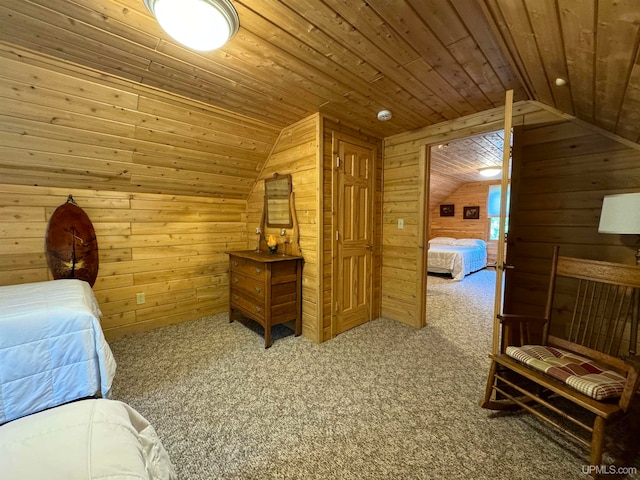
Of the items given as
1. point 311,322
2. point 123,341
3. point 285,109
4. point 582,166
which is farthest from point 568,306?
point 123,341

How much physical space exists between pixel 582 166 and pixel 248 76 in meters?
2.71

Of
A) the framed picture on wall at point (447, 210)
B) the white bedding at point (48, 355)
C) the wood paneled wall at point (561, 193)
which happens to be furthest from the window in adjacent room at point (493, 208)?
the white bedding at point (48, 355)

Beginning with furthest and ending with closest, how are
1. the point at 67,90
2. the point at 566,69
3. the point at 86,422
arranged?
the point at 67,90 < the point at 566,69 < the point at 86,422

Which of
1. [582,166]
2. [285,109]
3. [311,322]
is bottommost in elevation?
[311,322]

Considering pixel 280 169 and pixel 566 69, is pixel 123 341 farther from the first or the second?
pixel 566 69

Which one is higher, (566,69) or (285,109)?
(285,109)

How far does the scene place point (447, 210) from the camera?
7738 mm

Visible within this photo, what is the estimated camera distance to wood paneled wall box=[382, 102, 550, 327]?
9.84 ft

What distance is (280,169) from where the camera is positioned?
315cm

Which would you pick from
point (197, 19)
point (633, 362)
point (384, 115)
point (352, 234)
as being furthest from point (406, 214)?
point (197, 19)

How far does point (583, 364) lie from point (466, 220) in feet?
21.5

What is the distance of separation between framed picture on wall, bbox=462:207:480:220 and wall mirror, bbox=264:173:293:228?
20.3ft

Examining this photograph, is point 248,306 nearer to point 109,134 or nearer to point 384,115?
point 109,134

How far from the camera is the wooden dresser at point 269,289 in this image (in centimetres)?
263
